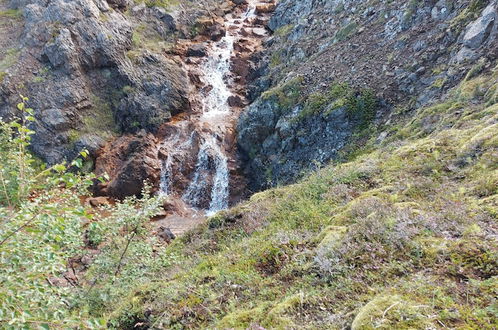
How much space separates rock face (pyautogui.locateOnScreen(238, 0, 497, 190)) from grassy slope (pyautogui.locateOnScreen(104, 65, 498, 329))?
3179mm

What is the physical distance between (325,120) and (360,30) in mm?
5687

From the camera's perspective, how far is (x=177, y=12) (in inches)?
1123

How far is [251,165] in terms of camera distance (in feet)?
64.1

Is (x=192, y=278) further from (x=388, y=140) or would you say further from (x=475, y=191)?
(x=388, y=140)

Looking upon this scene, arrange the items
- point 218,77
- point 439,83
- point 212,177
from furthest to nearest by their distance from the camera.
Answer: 1. point 218,77
2. point 212,177
3. point 439,83

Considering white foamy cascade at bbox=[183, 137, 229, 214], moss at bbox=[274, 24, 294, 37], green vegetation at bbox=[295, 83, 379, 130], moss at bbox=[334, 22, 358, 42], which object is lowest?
white foamy cascade at bbox=[183, 137, 229, 214]

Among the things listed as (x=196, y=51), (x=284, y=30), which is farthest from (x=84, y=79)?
(x=284, y=30)

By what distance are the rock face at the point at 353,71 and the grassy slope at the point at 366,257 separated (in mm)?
3179

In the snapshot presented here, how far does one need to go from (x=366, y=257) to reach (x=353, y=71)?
1325 cm

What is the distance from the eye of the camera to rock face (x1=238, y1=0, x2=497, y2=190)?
12.1 meters

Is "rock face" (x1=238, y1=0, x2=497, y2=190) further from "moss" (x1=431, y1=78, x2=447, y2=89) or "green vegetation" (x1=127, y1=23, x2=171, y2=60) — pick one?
"green vegetation" (x1=127, y1=23, x2=171, y2=60)

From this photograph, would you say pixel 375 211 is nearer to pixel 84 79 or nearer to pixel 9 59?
pixel 84 79

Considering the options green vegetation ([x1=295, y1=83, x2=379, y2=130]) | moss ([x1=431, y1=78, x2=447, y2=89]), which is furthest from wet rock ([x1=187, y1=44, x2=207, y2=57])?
moss ([x1=431, y1=78, x2=447, y2=89])

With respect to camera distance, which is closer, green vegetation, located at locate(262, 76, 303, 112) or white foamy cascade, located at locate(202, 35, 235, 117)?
green vegetation, located at locate(262, 76, 303, 112)
